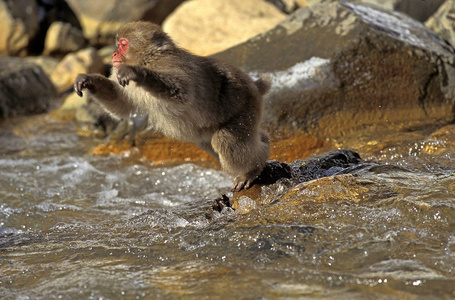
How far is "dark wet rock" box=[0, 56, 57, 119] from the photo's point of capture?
33.8ft

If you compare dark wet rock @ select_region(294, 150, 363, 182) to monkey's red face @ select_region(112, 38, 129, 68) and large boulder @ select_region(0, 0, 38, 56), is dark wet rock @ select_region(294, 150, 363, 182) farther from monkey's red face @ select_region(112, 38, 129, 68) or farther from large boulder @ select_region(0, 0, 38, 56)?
large boulder @ select_region(0, 0, 38, 56)

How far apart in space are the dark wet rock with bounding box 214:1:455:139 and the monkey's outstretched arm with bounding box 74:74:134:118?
230cm

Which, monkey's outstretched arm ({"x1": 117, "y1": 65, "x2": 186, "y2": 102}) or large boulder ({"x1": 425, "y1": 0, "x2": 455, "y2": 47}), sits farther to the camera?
large boulder ({"x1": 425, "y1": 0, "x2": 455, "y2": 47})

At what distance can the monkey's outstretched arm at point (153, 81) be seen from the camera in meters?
3.75

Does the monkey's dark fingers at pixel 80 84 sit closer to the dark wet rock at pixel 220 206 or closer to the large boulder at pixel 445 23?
the dark wet rock at pixel 220 206

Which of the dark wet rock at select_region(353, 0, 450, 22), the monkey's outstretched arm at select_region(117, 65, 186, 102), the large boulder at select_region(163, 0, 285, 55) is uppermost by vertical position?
the monkey's outstretched arm at select_region(117, 65, 186, 102)

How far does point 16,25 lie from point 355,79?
32.1ft

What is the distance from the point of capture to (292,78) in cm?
674

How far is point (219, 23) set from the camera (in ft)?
30.8

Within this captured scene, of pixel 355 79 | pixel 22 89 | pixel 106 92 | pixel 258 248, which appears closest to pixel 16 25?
pixel 22 89

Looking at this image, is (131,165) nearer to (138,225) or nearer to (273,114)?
(273,114)

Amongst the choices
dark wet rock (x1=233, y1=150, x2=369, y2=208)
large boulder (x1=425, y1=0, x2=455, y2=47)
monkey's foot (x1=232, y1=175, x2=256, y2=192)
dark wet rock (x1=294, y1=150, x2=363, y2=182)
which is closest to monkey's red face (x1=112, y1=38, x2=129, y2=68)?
monkey's foot (x1=232, y1=175, x2=256, y2=192)

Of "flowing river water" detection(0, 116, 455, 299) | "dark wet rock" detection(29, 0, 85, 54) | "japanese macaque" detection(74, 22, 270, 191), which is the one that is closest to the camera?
"flowing river water" detection(0, 116, 455, 299)

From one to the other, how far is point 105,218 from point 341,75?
3240 mm
